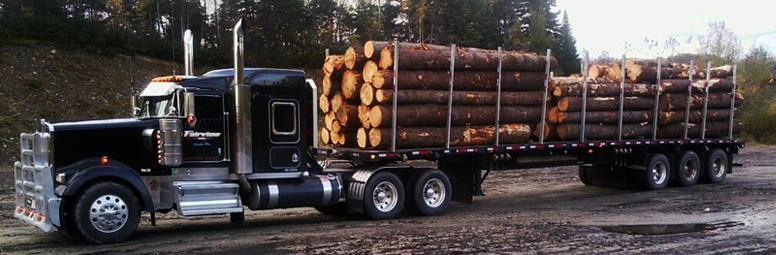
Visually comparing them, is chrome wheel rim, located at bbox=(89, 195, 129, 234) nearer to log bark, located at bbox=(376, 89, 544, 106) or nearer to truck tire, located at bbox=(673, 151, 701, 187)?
log bark, located at bbox=(376, 89, 544, 106)

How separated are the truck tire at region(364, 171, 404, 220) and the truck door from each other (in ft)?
8.81

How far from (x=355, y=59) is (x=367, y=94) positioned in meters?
0.71

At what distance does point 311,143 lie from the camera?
1123 cm

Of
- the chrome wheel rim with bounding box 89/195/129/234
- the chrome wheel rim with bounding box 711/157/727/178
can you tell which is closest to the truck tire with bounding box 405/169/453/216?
the chrome wheel rim with bounding box 89/195/129/234

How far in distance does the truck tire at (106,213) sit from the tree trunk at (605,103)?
30.2 feet

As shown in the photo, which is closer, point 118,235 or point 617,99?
point 118,235

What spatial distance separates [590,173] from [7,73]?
23.9 metres

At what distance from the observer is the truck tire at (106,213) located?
878 centimetres

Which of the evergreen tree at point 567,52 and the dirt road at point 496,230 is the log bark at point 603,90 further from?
the evergreen tree at point 567,52

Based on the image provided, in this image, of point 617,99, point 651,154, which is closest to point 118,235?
point 617,99

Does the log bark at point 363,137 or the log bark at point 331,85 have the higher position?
the log bark at point 331,85

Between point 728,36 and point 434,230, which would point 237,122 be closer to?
point 434,230

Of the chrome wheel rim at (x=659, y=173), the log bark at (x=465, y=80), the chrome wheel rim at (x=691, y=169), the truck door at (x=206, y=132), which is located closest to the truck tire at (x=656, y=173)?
the chrome wheel rim at (x=659, y=173)

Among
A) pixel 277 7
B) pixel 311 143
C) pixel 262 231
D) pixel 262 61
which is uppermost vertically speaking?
pixel 277 7
